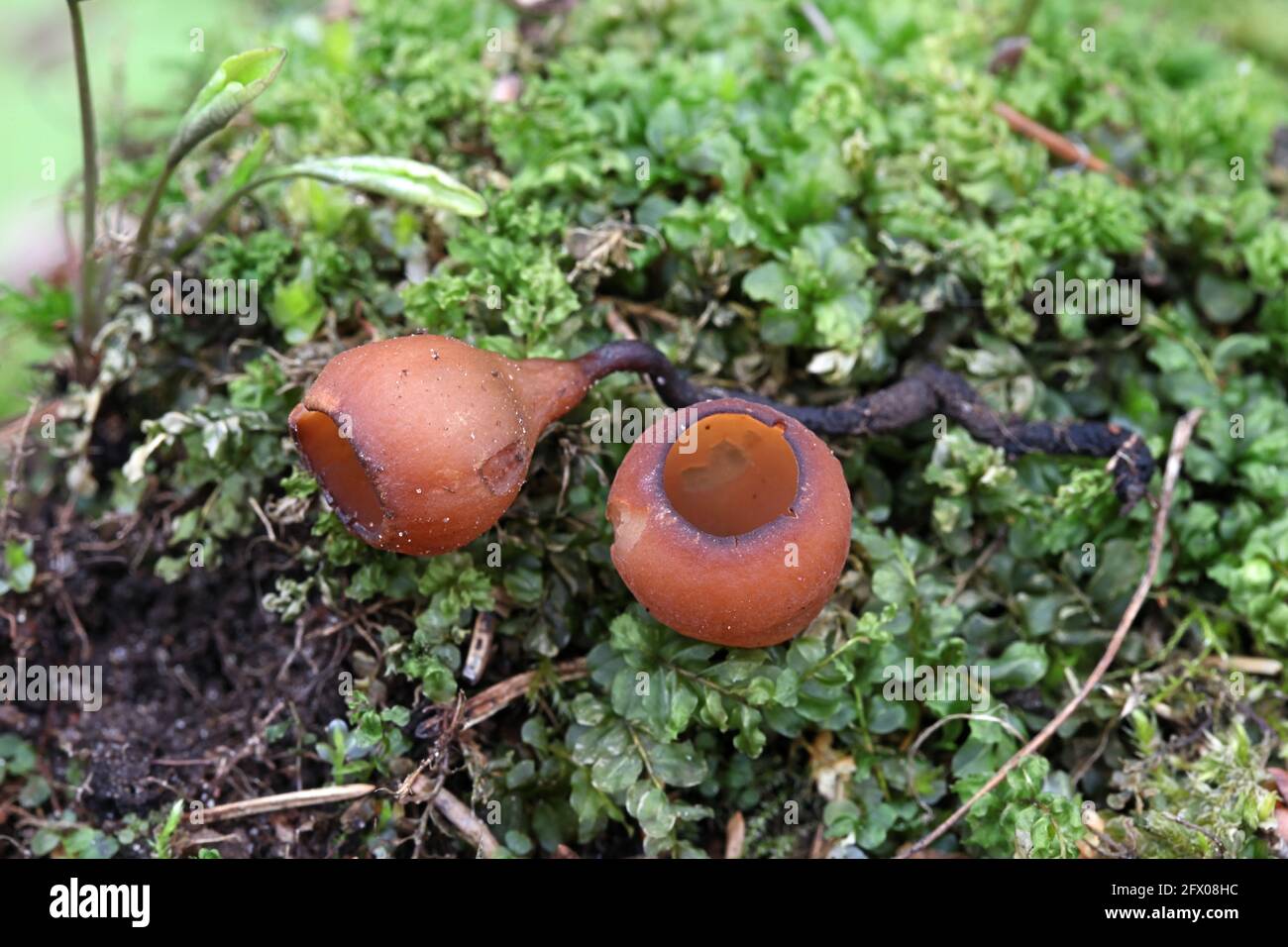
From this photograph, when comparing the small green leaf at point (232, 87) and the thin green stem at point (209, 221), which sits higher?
the small green leaf at point (232, 87)

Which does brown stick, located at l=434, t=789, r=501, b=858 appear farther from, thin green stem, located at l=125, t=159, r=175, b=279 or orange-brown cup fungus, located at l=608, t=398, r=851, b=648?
thin green stem, located at l=125, t=159, r=175, b=279

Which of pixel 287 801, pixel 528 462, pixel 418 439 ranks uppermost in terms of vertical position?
pixel 418 439

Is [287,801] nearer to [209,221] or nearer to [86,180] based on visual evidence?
[209,221]

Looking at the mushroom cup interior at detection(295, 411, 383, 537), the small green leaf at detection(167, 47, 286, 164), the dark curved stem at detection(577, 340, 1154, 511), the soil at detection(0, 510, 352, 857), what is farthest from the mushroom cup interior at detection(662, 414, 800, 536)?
the small green leaf at detection(167, 47, 286, 164)

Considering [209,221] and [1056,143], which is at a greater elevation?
[1056,143]

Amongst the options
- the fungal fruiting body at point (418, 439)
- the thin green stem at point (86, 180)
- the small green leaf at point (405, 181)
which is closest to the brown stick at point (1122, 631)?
the fungal fruiting body at point (418, 439)

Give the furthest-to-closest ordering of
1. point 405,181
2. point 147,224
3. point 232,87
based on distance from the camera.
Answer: point 147,224, point 405,181, point 232,87

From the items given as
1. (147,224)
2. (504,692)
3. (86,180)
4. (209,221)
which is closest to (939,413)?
(504,692)

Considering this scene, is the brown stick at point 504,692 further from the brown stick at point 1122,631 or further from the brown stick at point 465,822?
the brown stick at point 1122,631
